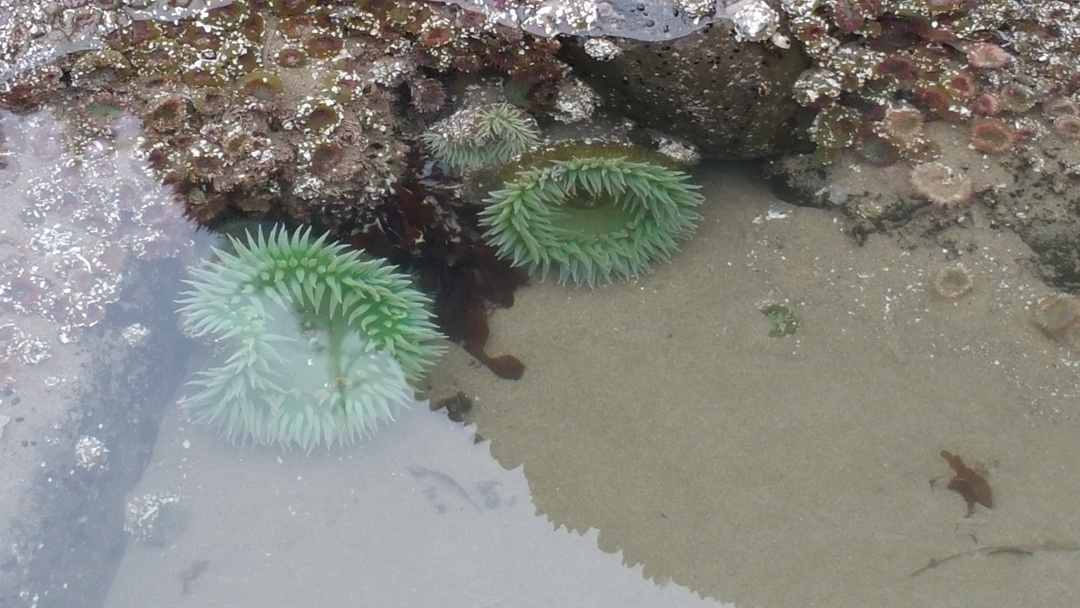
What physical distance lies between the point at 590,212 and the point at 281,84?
1.57 metres

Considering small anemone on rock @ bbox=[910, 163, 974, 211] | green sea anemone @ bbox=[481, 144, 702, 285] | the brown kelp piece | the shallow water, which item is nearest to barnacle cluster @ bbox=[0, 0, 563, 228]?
the shallow water

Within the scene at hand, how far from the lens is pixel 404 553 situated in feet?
11.8

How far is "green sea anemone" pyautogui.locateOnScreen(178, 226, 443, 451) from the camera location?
3578 mm

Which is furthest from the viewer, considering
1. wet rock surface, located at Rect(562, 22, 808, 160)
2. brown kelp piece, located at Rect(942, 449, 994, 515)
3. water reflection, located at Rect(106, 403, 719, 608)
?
wet rock surface, located at Rect(562, 22, 808, 160)

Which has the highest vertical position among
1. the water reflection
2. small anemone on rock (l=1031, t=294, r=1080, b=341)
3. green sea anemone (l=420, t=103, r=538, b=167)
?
green sea anemone (l=420, t=103, r=538, b=167)

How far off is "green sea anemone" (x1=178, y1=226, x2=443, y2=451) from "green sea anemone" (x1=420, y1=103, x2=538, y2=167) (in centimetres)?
66

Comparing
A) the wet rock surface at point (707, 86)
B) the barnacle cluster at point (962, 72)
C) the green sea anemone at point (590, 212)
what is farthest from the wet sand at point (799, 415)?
the barnacle cluster at point (962, 72)

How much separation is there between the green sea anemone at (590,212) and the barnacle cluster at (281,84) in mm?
418

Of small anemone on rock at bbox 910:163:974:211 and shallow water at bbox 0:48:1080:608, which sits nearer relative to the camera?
shallow water at bbox 0:48:1080:608

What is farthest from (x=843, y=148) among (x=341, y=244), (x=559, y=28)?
(x=341, y=244)

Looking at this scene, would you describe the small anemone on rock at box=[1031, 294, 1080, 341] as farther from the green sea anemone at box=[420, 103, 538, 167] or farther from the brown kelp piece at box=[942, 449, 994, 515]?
the green sea anemone at box=[420, 103, 538, 167]

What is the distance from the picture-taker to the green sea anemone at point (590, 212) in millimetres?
3947

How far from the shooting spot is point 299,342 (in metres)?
3.71

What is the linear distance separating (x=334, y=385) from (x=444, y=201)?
1079mm
